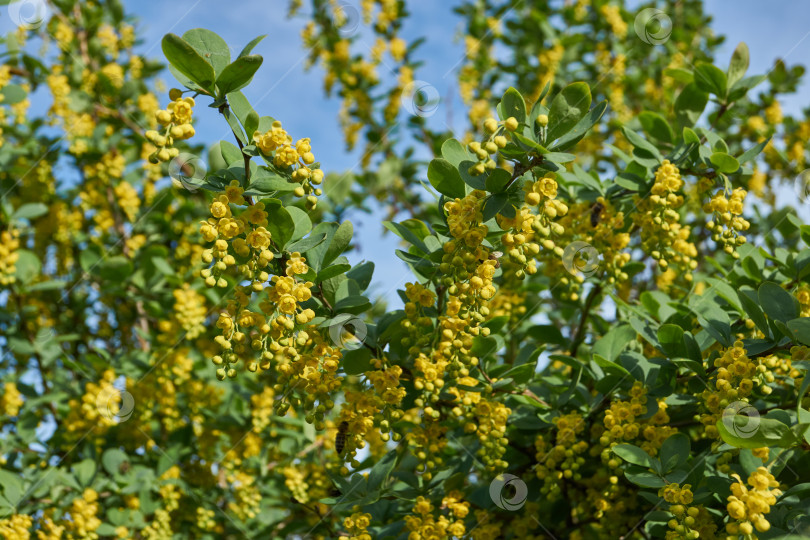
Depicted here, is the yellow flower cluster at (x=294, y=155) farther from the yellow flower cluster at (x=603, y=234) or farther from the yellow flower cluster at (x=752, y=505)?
the yellow flower cluster at (x=752, y=505)

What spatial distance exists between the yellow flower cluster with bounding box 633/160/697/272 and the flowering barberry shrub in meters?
0.01

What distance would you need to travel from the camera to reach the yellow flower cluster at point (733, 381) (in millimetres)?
1772

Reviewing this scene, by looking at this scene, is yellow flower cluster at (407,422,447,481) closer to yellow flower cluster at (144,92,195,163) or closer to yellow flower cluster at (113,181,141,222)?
yellow flower cluster at (144,92,195,163)

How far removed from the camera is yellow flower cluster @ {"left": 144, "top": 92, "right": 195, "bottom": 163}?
165cm

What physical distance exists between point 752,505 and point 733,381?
0.37 metres

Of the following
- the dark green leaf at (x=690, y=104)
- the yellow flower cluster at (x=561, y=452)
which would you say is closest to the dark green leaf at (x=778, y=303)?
the yellow flower cluster at (x=561, y=452)

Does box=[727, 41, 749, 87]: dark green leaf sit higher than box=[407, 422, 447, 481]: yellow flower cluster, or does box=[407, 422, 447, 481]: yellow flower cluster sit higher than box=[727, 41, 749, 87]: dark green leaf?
box=[727, 41, 749, 87]: dark green leaf

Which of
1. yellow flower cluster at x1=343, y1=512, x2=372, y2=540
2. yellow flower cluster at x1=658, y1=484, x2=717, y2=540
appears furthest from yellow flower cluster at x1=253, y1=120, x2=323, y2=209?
yellow flower cluster at x1=658, y1=484, x2=717, y2=540

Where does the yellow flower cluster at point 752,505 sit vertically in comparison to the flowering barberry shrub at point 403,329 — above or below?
below

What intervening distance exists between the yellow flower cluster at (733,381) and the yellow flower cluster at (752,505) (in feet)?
0.72

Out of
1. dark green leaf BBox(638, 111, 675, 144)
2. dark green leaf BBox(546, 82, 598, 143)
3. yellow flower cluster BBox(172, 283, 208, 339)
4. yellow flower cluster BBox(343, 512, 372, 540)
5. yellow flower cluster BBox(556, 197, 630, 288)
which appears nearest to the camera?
dark green leaf BBox(546, 82, 598, 143)

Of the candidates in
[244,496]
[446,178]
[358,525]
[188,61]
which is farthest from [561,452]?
[244,496]

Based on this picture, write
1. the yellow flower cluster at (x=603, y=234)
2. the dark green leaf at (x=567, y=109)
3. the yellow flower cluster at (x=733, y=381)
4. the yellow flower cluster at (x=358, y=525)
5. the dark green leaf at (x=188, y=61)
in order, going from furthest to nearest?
the yellow flower cluster at (x=603, y=234)
the yellow flower cluster at (x=358, y=525)
the yellow flower cluster at (x=733, y=381)
the dark green leaf at (x=567, y=109)
the dark green leaf at (x=188, y=61)

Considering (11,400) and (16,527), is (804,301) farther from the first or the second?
(11,400)
